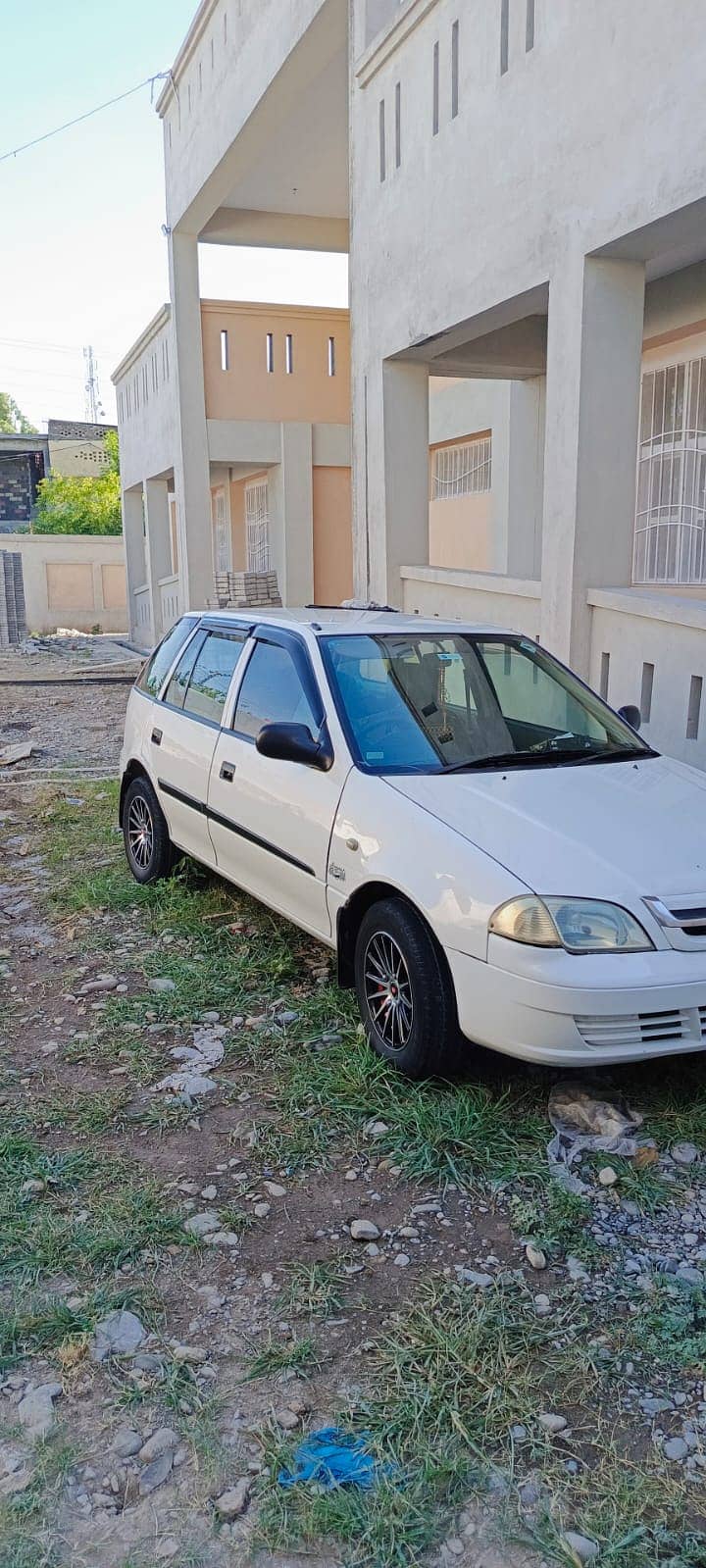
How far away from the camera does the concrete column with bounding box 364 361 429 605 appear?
33.2 feet

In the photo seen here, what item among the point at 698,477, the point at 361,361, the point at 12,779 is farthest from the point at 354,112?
the point at 12,779

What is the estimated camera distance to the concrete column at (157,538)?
23.2 meters

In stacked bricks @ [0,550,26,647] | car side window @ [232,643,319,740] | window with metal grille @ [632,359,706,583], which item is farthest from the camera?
stacked bricks @ [0,550,26,647]

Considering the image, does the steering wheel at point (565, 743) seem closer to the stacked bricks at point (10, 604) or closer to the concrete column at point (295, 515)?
the concrete column at point (295, 515)

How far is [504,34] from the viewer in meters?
7.75

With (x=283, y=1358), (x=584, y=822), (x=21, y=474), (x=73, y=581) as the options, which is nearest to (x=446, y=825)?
(x=584, y=822)

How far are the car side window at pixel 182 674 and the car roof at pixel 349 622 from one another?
217 millimetres

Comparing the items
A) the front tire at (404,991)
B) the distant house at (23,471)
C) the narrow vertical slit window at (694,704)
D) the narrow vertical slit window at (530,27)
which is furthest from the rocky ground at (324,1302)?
the distant house at (23,471)

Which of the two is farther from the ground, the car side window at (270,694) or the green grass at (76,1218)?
the car side window at (270,694)

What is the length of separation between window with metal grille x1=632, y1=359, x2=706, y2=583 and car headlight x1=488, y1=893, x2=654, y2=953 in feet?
22.6

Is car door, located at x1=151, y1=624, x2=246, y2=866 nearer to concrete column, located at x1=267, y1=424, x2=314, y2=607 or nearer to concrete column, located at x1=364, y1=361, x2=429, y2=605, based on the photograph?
concrete column, located at x1=364, y1=361, x2=429, y2=605

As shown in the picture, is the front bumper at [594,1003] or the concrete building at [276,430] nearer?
the front bumper at [594,1003]

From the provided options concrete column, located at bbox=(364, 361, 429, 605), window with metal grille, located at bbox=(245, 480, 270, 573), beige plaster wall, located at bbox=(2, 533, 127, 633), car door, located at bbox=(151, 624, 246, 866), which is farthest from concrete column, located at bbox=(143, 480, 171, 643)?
car door, located at bbox=(151, 624, 246, 866)

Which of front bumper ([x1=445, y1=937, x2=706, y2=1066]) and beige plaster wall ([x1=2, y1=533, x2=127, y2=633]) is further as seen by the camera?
beige plaster wall ([x1=2, y1=533, x2=127, y2=633])
